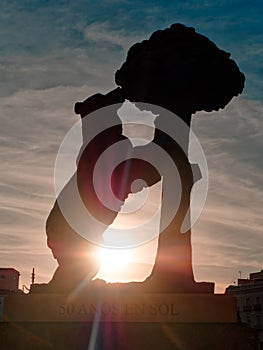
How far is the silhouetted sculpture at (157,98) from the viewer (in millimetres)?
14711

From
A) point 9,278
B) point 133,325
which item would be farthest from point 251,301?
point 133,325

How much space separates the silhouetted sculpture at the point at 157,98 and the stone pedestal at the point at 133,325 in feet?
3.99

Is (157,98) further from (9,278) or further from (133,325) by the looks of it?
(9,278)

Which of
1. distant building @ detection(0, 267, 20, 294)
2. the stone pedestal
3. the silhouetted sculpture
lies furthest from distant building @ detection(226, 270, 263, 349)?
the stone pedestal

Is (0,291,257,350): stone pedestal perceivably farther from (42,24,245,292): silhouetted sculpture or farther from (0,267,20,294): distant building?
(0,267,20,294): distant building

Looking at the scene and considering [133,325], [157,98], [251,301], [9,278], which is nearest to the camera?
[133,325]

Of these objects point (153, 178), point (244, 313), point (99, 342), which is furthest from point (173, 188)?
point (244, 313)

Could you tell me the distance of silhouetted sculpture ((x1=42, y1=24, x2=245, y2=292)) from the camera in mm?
14711

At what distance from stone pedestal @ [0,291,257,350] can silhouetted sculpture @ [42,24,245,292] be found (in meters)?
1.22

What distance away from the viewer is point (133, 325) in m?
12.9

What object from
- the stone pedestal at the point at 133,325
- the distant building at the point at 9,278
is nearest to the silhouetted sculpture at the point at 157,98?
the stone pedestal at the point at 133,325

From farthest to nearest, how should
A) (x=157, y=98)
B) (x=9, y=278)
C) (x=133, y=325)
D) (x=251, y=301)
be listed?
1. (x=9, y=278)
2. (x=251, y=301)
3. (x=157, y=98)
4. (x=133, y=325)

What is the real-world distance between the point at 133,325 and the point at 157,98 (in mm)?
4548

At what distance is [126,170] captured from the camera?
14.9m
